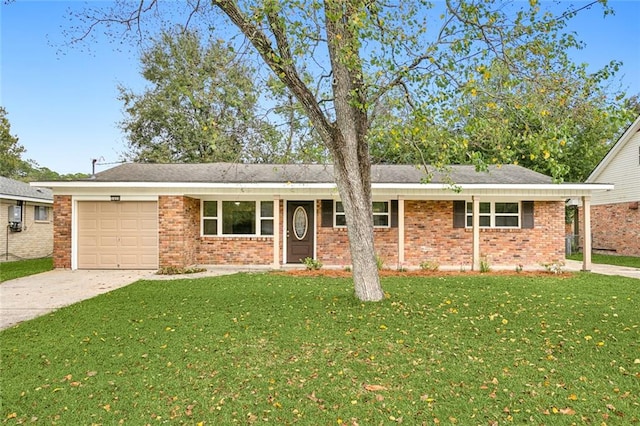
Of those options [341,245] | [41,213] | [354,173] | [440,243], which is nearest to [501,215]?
[440,243]

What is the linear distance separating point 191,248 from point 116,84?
52.7ft

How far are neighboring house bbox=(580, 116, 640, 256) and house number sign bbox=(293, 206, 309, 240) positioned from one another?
13.3 m

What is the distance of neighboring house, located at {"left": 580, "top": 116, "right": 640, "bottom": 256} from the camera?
15.3 m

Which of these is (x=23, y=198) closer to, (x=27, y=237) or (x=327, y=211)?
(x=27, y=237)

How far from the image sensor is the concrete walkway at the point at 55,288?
6133 millimetres

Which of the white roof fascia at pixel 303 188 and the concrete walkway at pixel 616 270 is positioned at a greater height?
the white roof fascia at pixel 303 188

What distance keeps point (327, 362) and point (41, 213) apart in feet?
54.9

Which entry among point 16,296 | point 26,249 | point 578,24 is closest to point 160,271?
point 16,296

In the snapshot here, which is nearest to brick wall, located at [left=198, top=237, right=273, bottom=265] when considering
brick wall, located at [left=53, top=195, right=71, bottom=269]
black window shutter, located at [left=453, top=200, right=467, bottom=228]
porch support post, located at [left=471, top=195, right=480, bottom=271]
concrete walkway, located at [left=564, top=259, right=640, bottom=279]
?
brick wall, located at [left=53, top=195, right=71, bottom=269]

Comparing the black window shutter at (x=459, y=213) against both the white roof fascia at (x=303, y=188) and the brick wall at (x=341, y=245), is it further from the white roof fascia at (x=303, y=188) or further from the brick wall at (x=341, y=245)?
the brick wall at (x=341, y=245)

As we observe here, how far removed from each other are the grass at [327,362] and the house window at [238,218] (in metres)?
5.58

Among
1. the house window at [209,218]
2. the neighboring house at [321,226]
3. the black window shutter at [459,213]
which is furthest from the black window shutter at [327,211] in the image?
the black window shutter at [459,213]

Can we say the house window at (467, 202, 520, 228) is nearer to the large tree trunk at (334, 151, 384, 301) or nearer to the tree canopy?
the large tree trunk at (334, 151, 384, 301)

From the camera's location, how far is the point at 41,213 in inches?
621
